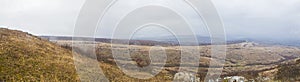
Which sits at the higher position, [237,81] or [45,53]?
[45,53]

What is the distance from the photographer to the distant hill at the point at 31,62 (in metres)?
36.1

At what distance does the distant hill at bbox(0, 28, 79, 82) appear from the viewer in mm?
36072

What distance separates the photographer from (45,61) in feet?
140

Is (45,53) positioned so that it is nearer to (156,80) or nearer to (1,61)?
(1,61)

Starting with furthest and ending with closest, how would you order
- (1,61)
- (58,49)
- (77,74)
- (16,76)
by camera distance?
(58,49), (77,74), (1,61), (16,76)

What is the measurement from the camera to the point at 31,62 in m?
40.6

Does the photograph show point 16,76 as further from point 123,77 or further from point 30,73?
point 123,77

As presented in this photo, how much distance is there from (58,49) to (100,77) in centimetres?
1261

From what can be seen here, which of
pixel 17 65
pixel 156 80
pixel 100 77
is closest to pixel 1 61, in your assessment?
pixel 17 65

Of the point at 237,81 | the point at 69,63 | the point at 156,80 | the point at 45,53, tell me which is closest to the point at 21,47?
the point at 45,53

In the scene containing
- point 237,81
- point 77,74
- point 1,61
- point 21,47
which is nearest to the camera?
point 1,61

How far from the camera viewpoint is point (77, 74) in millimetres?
42094

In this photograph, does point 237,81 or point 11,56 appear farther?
point 237,81

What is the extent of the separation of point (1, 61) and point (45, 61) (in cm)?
564
